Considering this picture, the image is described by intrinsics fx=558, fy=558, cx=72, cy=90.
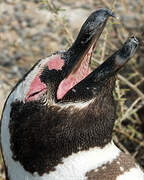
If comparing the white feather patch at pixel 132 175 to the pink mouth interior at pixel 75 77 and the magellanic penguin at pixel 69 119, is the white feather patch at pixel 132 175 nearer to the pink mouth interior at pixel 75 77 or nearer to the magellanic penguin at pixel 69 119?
the magellanic penguin at pixel 69 119

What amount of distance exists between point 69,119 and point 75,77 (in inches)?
5.1

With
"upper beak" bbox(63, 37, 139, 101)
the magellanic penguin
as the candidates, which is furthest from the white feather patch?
"upper beak" bbox(63, 37, 139, 101)

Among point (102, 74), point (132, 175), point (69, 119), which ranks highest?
point (102, 74)

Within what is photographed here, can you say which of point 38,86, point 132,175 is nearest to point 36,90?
point 38,86

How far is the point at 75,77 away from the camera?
150cm

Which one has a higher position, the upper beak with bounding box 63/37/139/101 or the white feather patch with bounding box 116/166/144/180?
the upper beak with bounding box 63/37/139/101

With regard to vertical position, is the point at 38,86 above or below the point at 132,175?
above

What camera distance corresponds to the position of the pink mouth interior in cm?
145

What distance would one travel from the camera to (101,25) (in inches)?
56.6

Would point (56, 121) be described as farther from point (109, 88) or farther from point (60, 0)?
point (60, 0)

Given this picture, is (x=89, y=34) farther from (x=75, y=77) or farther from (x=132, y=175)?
(x=132, y=175)

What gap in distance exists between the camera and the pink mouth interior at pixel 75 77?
1.45m

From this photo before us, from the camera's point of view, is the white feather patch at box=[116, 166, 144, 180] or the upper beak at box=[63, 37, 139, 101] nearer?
the upper beak at box=[63, 37, 139, 101]

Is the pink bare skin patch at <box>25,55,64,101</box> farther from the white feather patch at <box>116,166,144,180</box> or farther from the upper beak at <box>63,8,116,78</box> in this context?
the white feather patch at <box>116,166,144,180</box>
